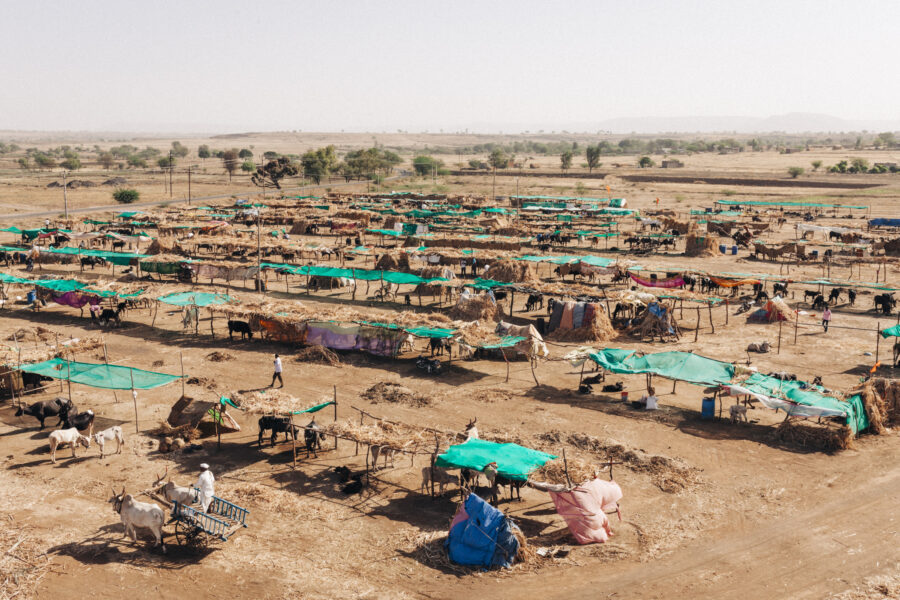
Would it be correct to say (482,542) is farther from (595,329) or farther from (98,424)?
(595,329)

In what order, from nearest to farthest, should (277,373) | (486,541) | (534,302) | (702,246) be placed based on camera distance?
1. (486,541)
2. (277,373)
3. (534,302)
4. (702,246)

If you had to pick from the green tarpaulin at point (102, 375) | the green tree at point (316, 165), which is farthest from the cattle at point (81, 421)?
the green tree at point (316, 165)

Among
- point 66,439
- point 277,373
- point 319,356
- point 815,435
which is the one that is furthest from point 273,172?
point 815,435

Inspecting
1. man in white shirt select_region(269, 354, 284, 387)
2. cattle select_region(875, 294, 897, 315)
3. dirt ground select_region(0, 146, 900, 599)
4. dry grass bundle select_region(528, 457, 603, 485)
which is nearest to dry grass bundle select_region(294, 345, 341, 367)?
dirt ground select_region(0, 146, 900, 599)

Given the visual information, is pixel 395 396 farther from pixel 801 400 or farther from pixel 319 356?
pixel 801 400

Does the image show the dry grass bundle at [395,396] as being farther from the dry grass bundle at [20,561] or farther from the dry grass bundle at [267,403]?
the dry grass bundle at [20,561]

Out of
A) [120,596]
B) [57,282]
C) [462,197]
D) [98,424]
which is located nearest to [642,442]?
[120,596]
